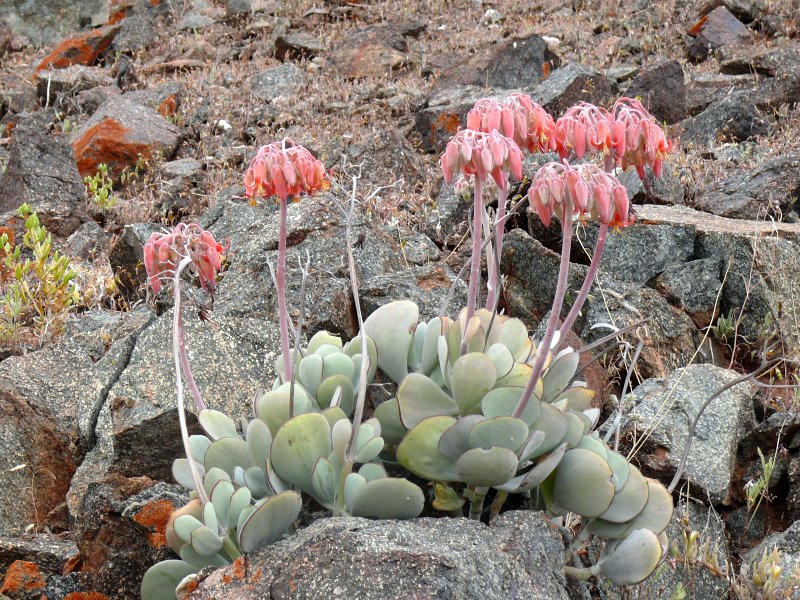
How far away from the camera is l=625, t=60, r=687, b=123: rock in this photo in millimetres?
10031

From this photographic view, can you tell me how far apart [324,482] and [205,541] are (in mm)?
385

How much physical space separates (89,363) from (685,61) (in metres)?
10.1

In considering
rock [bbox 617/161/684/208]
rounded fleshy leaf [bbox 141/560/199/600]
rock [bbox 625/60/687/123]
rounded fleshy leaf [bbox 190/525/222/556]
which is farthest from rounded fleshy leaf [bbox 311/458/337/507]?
rock [bbox 625/60/687/123]

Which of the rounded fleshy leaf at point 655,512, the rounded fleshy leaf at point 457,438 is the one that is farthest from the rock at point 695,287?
the rounded fleshy leaf at point 457,438

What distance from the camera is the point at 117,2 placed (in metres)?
17.7

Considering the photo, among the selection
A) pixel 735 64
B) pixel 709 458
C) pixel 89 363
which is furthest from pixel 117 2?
pixel 709 458

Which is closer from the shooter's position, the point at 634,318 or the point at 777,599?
the point at 777,599

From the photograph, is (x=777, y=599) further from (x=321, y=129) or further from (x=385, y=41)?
(x=385, y=41)

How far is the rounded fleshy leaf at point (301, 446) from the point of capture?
267cm

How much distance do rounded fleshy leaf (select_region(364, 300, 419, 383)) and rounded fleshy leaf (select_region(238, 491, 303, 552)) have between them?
2.60 feet

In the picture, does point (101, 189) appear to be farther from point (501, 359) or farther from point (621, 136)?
point (621, 136)

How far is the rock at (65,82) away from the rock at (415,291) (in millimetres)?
9163

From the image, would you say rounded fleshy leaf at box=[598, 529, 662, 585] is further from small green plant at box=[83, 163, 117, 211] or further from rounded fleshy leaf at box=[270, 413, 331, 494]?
small green plant at box=[83, 163, 117, 211]

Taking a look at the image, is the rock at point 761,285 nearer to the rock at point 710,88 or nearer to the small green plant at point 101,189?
the rock at point 710,88
